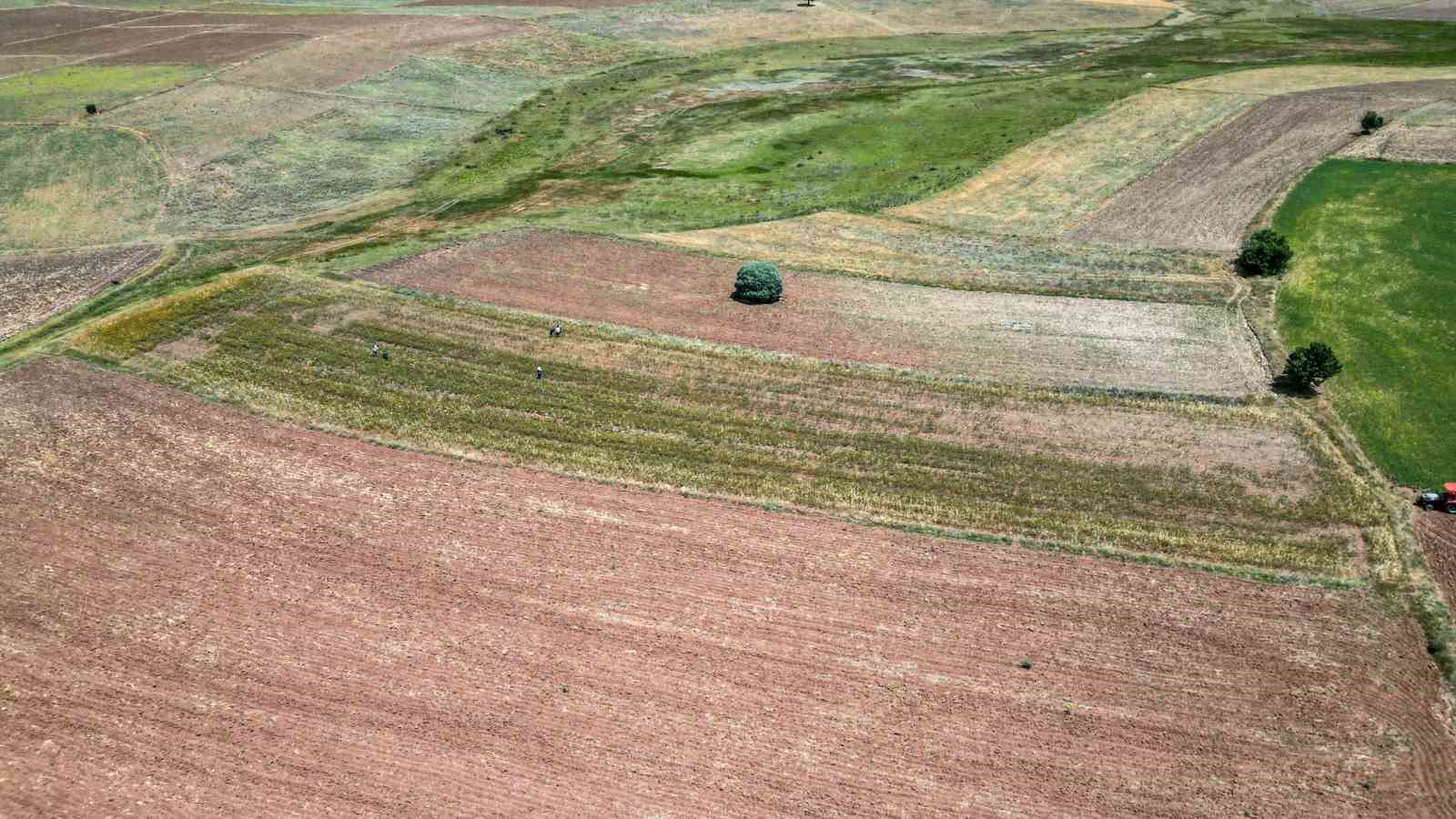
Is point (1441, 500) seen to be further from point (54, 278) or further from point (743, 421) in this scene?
point (54, 278)

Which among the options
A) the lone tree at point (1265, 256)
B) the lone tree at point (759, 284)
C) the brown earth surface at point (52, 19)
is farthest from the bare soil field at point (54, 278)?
the brown earth surface at point (52, 19)

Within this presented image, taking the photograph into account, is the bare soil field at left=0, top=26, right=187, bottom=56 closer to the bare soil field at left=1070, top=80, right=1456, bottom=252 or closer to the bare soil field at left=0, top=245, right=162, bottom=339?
the bare soil field at left=0, top=245, right=162, bottom=339

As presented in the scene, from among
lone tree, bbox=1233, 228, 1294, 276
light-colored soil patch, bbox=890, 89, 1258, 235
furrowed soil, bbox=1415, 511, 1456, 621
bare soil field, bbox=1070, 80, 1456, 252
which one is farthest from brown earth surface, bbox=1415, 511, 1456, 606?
light-colored soil patch, bbox=890, 89, 1258, 235

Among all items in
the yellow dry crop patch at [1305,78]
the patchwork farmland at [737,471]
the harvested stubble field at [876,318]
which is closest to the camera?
the patchwork farmland at [737,471]

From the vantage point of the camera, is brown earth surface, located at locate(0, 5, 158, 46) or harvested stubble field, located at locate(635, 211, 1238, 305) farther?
brown earth surface, located at locate(0, 5, 158, 46)

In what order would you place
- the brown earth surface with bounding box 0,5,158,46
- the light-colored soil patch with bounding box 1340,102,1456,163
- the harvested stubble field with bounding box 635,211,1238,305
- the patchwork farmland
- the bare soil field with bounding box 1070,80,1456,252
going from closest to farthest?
the patchwork farmland → the harvested stubble field with bounding box 635,211,1238,305 → the bare soil field with bounding box 1070,80,1456,252 → the light-colored soil patch with bounding box 1340,102,1456,163 → the brown earth surface with bounding box 0,5,158,46

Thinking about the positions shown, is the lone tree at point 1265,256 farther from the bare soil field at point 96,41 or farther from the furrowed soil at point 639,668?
the bare soil field at point 96,41
